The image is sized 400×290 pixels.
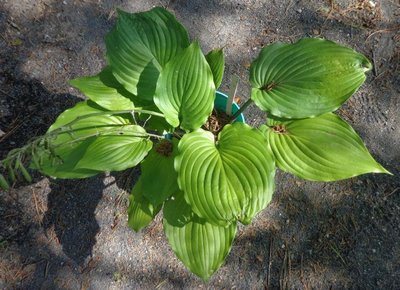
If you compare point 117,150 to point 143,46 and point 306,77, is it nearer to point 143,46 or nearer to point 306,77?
point 143,46

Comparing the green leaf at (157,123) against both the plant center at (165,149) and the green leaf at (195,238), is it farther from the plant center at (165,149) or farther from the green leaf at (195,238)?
the green leaf at (195,238)

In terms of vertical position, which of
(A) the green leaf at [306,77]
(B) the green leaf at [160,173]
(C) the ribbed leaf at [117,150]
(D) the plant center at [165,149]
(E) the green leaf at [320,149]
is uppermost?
(A) the green leaf at [306,77]

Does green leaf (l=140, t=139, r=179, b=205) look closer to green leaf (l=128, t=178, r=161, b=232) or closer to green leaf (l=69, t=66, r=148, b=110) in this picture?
green leaf (l=128, t=178, r=161, b=232)

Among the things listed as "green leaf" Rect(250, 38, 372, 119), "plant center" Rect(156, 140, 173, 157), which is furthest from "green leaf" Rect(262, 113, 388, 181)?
"plant center" Rect(156, 140, 173, 157)

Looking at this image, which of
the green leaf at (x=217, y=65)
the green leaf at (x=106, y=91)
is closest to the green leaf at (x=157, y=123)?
the green leaf at (x=106, y=91)

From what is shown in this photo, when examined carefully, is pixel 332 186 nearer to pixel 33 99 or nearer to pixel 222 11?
pixel 222 11

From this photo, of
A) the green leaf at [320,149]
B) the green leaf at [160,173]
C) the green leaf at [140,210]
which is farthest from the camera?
the green leaf at [140,210]

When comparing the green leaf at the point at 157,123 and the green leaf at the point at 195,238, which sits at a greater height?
the green leaf at the point at 157,123
